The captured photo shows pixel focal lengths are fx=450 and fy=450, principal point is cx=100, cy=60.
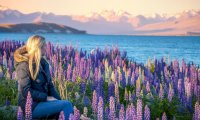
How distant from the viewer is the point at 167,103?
1032cm

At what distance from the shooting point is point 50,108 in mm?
7883

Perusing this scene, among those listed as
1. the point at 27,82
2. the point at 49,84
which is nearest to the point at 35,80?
the point at 27,82

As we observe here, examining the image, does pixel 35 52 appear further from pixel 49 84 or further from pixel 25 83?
pixel 49 84

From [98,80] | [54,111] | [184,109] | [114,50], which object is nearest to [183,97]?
[184,109]

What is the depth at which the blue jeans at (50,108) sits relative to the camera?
308 inches

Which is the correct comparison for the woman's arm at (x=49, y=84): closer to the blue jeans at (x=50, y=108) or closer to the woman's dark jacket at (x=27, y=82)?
the woman's dark jacket at (x=27, y=82)

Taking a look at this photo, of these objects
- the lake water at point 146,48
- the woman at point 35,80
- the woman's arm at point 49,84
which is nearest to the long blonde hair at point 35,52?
the woman at point 35,80

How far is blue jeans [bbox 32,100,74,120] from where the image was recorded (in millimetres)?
7828

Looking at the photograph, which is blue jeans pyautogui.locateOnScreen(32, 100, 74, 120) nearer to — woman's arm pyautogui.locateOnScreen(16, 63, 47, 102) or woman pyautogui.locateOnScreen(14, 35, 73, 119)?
woman pyautogui.locateOnScreen(14, 35, 73, 119)

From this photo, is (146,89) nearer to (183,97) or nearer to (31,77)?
(183,97)

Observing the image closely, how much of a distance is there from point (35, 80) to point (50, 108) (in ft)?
1.83

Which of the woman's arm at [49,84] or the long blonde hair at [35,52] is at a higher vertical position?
the long blonde hair at [35,52]

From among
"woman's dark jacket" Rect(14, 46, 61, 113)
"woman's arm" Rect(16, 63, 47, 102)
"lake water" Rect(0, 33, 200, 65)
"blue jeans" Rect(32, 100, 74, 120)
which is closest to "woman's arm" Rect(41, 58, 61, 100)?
"woman's dark jacket" Rect(14, 46, 61, 113)

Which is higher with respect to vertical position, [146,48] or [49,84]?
[49,84]
